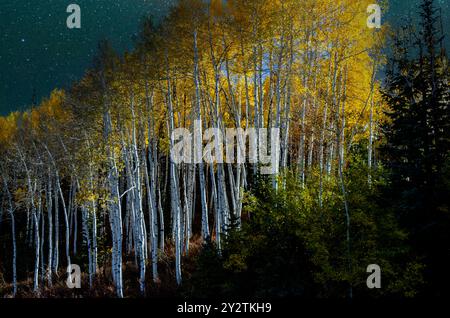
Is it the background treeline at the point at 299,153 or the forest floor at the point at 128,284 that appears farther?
the forest floor at the point at 128,284

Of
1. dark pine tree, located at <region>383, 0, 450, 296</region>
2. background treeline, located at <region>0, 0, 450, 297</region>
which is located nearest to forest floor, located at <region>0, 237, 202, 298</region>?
background treeline, located at <region>0, 0, 450, 297</region>

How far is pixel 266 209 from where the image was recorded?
10742mm

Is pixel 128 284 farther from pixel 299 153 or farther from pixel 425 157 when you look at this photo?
Answer: pixel 425 157

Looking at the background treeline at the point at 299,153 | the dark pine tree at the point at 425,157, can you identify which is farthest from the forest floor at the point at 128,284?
the dark pine tree at the point at 425,157

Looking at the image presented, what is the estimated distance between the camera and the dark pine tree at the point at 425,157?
9367 mm

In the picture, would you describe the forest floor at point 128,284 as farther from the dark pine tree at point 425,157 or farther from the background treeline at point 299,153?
the dark pine tree at point 425,157

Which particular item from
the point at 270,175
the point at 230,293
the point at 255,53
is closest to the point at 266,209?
the point at 270,175

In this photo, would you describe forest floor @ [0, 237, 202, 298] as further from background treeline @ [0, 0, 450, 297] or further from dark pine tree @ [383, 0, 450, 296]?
dark pine tree @ [383, 0, 450, 296]

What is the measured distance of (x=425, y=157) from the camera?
9.95 metres

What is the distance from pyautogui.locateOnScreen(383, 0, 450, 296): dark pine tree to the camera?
9.37m

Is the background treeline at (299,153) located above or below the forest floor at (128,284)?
above

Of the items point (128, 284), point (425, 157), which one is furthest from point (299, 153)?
point (128, 284)
